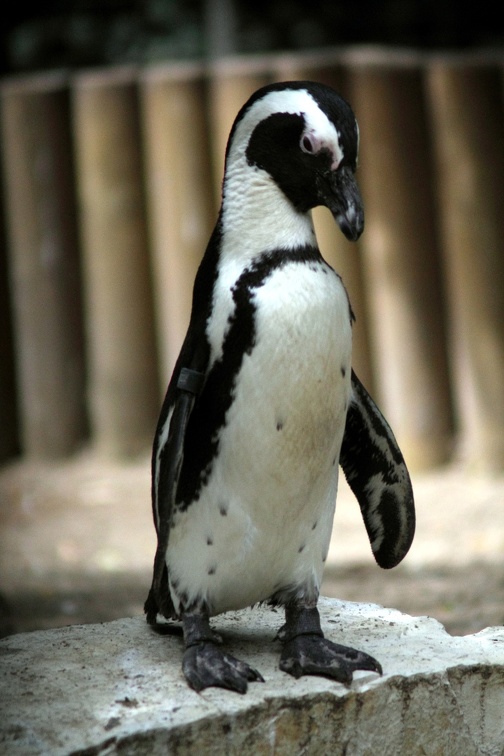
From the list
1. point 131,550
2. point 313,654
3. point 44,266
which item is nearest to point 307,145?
point 313,654

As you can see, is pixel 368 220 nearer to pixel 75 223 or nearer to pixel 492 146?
pixel 492 146

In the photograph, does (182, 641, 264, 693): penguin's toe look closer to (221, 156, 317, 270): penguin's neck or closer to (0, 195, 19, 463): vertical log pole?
→ (221, 156, 317, 270): penguin's neck

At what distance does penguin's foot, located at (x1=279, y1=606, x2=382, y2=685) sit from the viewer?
2.30 m

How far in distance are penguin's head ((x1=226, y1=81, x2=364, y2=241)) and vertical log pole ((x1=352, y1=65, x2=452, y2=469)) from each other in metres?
2.95

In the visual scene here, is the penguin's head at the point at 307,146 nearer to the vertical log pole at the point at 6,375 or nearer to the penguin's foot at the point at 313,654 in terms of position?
the penguin's foot at the point at 313,654

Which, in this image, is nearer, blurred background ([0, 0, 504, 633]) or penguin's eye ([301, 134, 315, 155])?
penguin's eye ([301, 134, 315, 155])

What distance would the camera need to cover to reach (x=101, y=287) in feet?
17.4

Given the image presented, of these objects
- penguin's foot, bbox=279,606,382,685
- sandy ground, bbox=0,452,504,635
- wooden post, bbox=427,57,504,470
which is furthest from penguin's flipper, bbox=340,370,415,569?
wooden post, bbox=427,57,504,470

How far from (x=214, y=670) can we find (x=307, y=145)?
102 centimetres

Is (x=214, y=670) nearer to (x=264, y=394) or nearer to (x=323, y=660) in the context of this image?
(x=323, y=660)

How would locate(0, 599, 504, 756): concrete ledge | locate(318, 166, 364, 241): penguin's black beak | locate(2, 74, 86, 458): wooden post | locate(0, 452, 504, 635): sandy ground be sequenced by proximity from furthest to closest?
locate(2, 74, 86, 458): wooden post, locate(0, 452, 504, 635): sandy ground, locate(318, 166, 364, 241): penguin's black beak, locate(0, 599, 504, 756): concrete ledge

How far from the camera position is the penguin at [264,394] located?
2209 millimetres

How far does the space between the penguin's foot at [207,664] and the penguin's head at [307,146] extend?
85cm

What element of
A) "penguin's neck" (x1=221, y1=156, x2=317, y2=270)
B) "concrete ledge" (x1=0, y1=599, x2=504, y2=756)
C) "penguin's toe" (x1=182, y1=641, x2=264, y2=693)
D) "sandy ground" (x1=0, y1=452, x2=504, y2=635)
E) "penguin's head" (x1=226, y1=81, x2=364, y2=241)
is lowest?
"sandy ground" (x1=0, y1=452, x2=504, y2=635)
